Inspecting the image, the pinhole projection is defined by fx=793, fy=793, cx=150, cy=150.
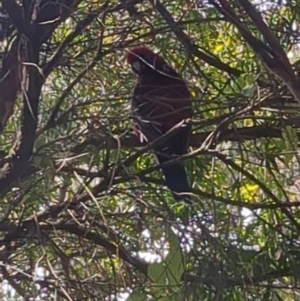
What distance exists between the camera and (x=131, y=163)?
1765 millimetres

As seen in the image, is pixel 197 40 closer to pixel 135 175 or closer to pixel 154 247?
pixel 135 175

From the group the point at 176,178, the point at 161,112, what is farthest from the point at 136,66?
the point at 176,178

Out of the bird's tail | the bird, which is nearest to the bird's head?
the bird

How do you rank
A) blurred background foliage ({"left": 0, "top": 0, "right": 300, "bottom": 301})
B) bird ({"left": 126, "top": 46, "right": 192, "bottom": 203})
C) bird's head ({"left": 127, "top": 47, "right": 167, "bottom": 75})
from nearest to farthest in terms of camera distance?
blurred background foliage ({"left": 0, "top": 0, "right": 300, "bottom": 301}), bird ({"left": 126, "top": 46, "right": 192, "bottom": 203}), bird's head ({"left": 127, "top": 47, "right": 167, "bottom": 75})

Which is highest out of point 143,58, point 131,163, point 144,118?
point 143,58

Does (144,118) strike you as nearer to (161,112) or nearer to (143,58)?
(161,112)

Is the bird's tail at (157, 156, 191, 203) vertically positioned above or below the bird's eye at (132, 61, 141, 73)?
below

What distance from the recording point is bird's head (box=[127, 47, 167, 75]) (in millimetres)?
2152

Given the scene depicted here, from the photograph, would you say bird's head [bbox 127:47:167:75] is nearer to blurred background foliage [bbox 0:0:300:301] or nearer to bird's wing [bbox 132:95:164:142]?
blurred background foliage [bbox 0:0:300:301]

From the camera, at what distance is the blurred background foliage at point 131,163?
1545mm

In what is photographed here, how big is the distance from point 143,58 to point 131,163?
1.55ft

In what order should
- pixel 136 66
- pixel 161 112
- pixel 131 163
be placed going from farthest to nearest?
1. pixel 136 66
2. pixel 161 112
3. pixel 131 163

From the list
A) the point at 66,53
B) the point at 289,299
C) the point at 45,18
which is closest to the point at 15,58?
the point at 45,18

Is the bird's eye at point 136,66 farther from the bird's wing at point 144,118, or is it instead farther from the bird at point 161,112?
the bird's wing at point 144,118
